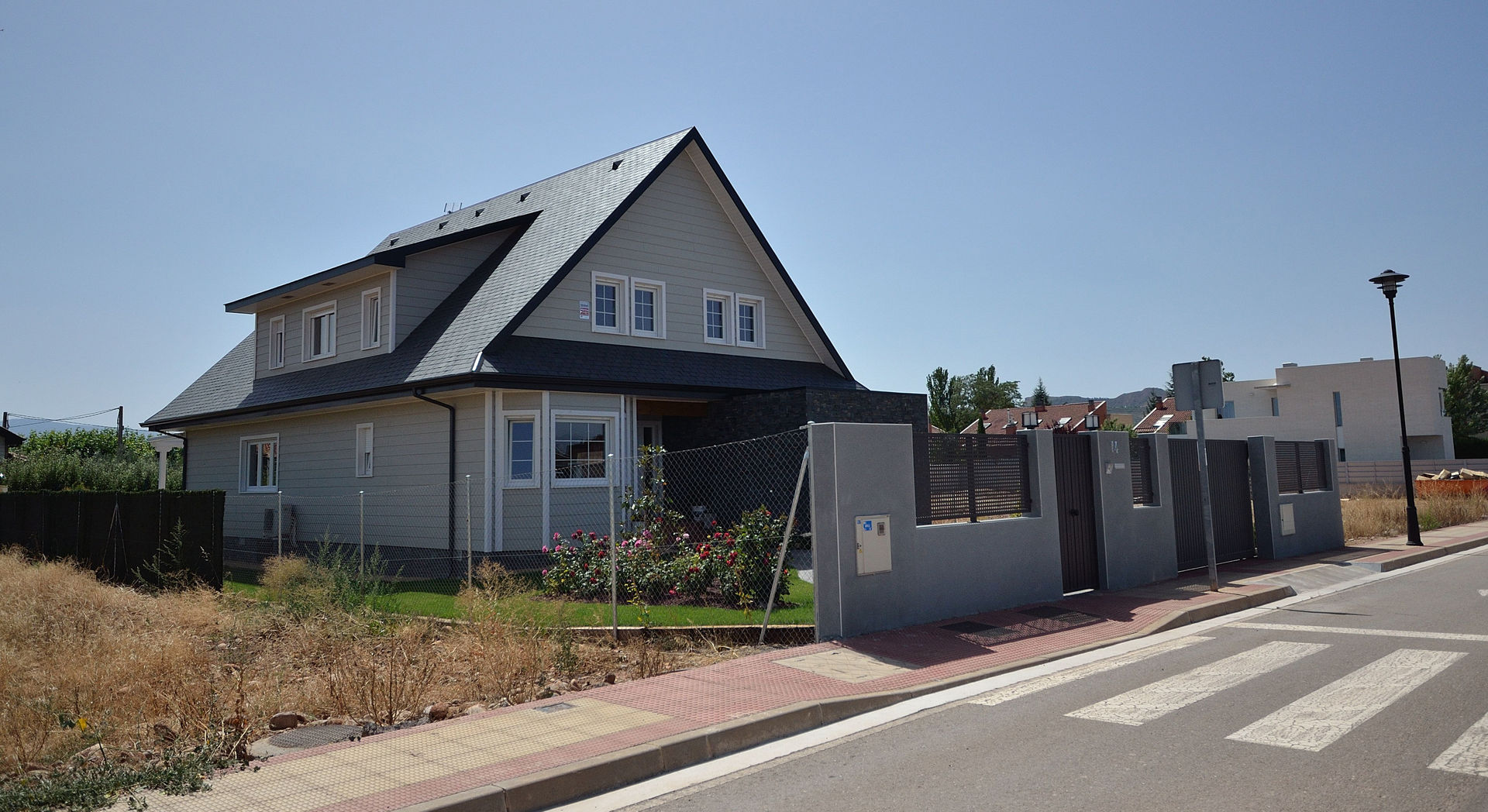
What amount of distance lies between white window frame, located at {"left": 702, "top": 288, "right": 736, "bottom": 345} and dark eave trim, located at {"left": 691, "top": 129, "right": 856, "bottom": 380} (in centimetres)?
147

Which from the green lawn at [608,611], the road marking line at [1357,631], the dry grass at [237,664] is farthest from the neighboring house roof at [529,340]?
the road marking line at [1357,631]

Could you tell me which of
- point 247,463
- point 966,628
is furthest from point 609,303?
point 966,628

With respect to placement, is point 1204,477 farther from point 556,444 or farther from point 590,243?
point 590,243

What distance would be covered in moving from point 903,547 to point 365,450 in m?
14.0

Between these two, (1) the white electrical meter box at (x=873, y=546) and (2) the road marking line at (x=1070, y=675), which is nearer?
(2) the road marking line at (x=1070, y=675)

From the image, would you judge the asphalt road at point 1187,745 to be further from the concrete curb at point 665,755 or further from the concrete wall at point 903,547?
the concrete wall at point 903,547

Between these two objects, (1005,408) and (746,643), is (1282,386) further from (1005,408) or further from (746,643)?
(746,643)

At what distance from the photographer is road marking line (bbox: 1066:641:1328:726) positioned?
7.10 metres

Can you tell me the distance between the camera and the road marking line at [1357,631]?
9789 mm

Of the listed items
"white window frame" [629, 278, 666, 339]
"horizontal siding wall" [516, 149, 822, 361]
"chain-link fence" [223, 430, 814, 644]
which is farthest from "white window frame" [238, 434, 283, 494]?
"white window frame" [629, 278, 666, 339]

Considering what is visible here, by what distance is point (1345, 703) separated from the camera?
7148 millimetres

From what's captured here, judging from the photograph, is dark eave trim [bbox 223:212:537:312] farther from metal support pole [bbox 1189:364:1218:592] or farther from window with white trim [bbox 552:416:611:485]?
metal support pole [bbox 1189:364:1218:592]

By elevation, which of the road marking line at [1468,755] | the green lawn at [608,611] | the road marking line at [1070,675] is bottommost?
the road marking line at [1070,675]

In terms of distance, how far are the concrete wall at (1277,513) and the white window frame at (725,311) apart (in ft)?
35.8
